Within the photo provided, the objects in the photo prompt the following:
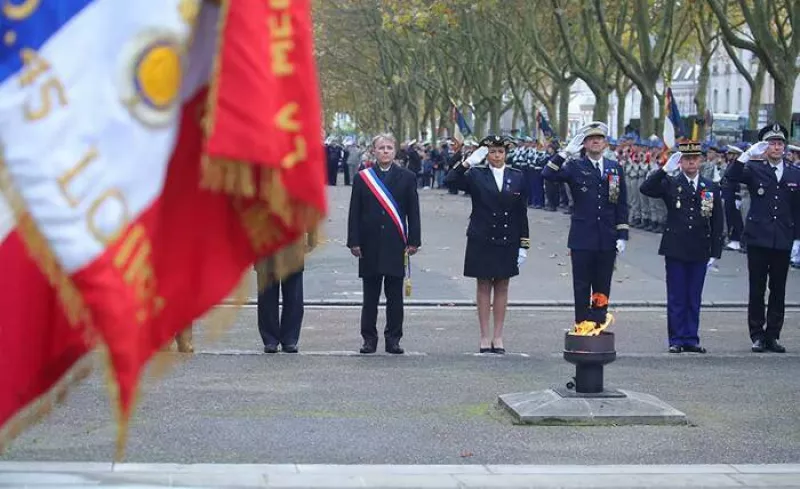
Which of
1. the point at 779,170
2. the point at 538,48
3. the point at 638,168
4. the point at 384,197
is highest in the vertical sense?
the point at 538,48

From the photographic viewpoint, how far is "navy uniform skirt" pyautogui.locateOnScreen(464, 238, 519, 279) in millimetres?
13430

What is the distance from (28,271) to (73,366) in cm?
26

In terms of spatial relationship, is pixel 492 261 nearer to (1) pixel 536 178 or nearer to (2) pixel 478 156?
(2) pixel 478 156

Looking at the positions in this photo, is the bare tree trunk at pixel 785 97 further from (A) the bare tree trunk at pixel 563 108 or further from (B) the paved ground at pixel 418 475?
(A) the bare tree trunk at pixel 563 108

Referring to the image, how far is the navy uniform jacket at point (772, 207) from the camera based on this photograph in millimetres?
13875

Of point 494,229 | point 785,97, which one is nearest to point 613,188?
point 494,229

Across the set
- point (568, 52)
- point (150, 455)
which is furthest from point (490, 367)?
point (568, 52)

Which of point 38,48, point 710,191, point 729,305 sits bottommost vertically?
point 729,305

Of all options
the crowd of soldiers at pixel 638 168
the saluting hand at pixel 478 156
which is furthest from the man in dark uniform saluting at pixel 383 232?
the crowd of soldiers at pixel 638 168

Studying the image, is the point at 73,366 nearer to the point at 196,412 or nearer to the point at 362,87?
the point at 196,412

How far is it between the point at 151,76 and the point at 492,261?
10.8m

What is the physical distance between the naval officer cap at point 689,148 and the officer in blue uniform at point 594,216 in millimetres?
802

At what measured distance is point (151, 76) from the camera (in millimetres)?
2660

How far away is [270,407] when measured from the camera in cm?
1050
